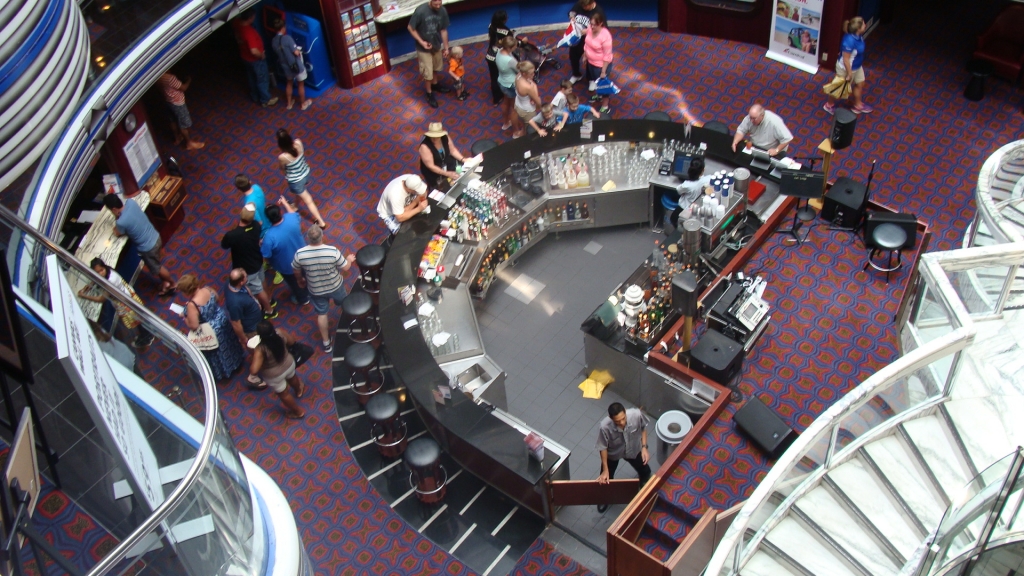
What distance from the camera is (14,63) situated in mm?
7000

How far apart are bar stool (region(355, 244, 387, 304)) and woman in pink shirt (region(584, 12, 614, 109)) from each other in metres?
3.90

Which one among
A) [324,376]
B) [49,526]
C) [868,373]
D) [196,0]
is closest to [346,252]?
[324,376]

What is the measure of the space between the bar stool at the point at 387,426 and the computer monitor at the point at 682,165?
4.06 metres

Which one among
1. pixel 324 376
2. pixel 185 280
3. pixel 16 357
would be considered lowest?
pixel 324 376

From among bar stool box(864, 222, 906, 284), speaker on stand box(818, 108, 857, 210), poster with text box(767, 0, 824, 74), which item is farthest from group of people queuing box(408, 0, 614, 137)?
bar stool box(864, 222, 906, 284)

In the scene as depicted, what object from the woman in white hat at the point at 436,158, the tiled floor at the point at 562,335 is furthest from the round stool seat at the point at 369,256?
the tiled floor at the point at 562,335

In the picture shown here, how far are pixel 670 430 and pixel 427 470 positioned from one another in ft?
7.27

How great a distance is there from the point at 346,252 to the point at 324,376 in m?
1.76

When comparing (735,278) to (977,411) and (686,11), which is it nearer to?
(977,411)

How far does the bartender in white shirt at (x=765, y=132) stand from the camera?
10.7 metres

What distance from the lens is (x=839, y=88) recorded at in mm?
12164

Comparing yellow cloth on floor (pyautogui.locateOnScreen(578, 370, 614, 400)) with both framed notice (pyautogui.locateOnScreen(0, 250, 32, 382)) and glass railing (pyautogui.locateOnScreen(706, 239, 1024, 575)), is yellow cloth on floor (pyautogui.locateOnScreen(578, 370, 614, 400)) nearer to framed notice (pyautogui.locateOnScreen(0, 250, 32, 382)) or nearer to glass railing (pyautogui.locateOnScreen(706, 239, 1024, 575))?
glass railing (pyautogui.locateOnScreen(706, 239, 1024, 575))

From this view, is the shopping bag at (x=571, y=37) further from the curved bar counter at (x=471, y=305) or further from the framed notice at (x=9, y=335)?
the framed notice at (x=9, y=335)

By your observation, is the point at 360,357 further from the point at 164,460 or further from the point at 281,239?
the point at 164,460
